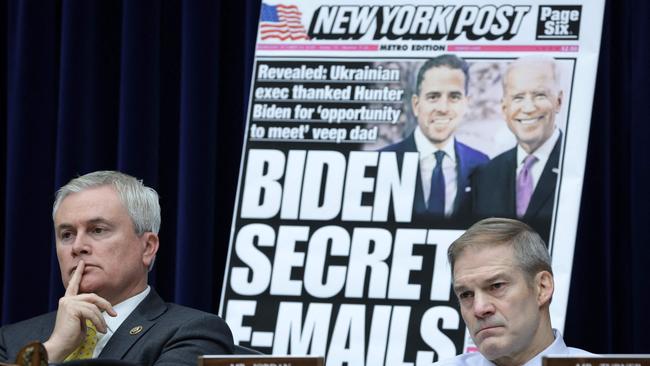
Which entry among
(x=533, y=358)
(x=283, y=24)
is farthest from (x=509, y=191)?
(x=283, y=24)

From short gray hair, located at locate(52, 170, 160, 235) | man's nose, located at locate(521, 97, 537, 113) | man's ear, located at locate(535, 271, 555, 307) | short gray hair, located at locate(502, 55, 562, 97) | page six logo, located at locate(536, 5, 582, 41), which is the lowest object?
man's ear, located at locate(535, 271, 555, 307)

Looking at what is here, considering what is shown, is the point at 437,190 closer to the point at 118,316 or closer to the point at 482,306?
the point at 482,306

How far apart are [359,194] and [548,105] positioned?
655 mm

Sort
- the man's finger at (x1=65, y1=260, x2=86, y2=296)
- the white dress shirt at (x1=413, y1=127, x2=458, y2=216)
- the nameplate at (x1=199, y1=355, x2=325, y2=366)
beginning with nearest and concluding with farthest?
1. the nameplate at (x1=199, y1=355, x2=325, y2=366)
2. the man's finger at (x1=65, y1=260, x2=86, y2=296)
3. the white dress shirt at (x1=413, y1=127, x2=458, y2=216)

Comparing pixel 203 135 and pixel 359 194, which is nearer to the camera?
pixel 359 194

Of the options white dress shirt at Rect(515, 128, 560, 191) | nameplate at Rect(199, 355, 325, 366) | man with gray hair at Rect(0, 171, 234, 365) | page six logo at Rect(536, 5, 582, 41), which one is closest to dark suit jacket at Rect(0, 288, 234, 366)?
man with gray hair at Rect(0, 171, 234, 365)

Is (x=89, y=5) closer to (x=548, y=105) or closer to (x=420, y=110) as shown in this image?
(x=420, y=110)

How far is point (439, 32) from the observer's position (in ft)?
12.9

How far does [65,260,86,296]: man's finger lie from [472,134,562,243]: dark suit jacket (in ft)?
3.98

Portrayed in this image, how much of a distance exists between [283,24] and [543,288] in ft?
4.94

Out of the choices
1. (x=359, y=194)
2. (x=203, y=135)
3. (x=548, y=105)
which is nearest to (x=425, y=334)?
(x=359, y=194)

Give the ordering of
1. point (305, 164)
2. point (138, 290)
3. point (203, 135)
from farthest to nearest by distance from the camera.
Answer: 1. point (203, 135)
2. point (305, 164)
3. point (138, 290)

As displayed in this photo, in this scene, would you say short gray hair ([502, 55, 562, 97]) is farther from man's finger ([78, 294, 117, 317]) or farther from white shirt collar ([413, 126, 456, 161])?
man's finger ([78, 294, 117, 317])

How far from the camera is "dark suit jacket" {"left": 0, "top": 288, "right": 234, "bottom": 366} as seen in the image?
10.0ft
